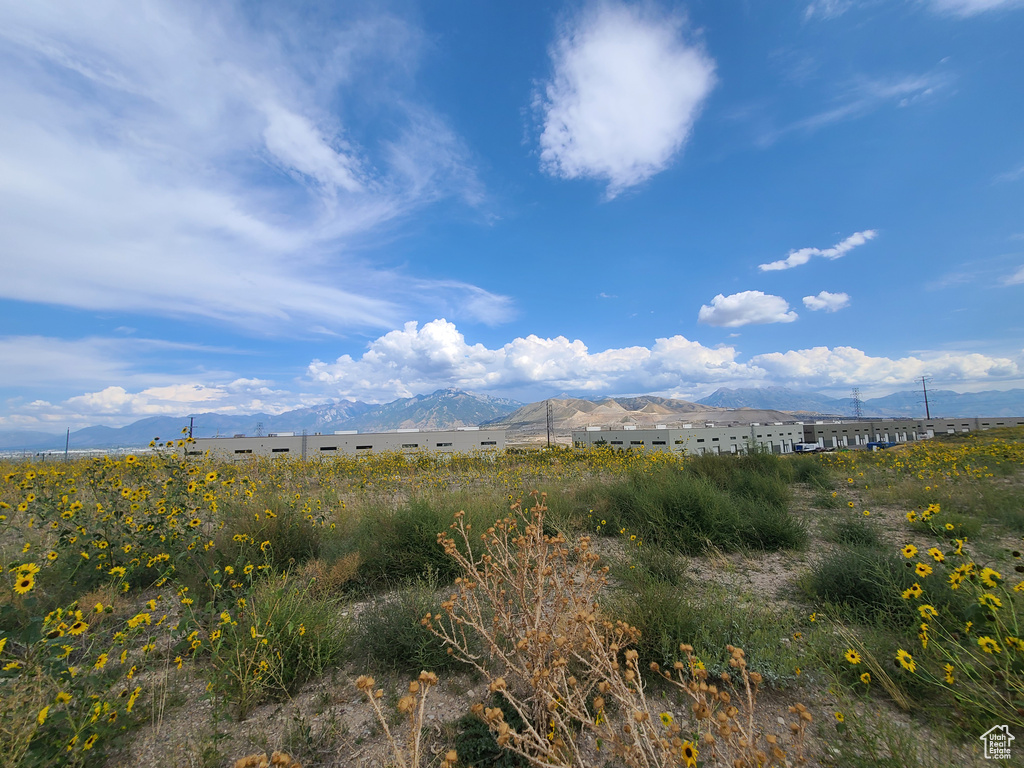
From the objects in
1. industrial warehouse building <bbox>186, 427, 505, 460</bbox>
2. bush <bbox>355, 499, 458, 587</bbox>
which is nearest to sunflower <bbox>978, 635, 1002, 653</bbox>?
bush <bbox>355, 499, 458, 587</bbox>

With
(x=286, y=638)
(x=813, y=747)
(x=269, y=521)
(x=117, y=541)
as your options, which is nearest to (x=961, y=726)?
(x=813, y=747)

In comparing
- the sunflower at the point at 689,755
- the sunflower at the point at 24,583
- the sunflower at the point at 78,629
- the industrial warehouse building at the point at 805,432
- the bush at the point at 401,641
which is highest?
the sunflower at the point at 24,583

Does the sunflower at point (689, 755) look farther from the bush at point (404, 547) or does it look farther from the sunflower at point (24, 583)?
the sunflower at point (24, 583)

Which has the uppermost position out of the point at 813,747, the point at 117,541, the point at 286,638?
the point at 117,541

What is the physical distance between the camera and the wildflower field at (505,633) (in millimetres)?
2150

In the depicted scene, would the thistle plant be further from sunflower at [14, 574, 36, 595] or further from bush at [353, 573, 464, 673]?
sunflower at [14, 574, 36, 595]

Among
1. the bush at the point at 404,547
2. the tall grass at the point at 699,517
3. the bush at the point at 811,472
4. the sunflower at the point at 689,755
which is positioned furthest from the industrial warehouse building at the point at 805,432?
the sunflower at the point at 689,755

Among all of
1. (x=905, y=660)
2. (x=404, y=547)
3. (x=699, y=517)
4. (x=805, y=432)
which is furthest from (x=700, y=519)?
(x=805, y=432)

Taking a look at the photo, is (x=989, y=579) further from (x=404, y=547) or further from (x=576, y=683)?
(x=404, y=547)

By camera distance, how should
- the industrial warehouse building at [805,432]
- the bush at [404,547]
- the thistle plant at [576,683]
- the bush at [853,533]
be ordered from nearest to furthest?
the thistle plant at [576,683] < the bush at [404,547] < the bush at [853,533] < the industrial warehouse building at [805,432]

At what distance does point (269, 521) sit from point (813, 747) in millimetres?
5311

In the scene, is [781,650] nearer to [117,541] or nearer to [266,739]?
[266,739]

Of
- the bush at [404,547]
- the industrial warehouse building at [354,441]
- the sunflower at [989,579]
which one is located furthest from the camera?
the industrial warehouse building at [354,441]

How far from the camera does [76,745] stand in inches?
86.7
